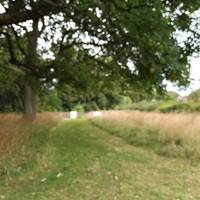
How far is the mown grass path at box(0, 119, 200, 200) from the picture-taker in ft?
25.7

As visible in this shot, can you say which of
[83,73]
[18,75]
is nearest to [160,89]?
[83,73]

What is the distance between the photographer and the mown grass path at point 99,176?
7.82m

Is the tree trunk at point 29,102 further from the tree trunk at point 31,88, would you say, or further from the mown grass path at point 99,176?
the mown grass path at point 99,176

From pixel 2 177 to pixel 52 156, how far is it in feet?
8.07

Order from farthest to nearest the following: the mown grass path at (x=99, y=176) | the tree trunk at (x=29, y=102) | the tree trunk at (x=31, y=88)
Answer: the tree trunk at (x=29, y=102), the tree trunk at (x=31, y=88), the mown grass path at (x=99, y=176)

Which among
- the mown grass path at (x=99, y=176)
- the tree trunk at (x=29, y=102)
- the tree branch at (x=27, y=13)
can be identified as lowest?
the mown grass path at (x=99, y=176)

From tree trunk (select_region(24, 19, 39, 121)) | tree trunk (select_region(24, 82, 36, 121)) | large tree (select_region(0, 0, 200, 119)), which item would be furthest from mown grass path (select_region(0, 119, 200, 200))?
tree trunk (select_region(24, 82, 36, 121))

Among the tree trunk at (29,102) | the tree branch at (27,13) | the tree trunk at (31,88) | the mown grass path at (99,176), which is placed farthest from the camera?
the tree trunk at (29,102)

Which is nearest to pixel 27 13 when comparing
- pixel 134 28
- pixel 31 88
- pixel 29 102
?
pixel 134 28

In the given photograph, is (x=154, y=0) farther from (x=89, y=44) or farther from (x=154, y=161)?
(x=89, y=44)

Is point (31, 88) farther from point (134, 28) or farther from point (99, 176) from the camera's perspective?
point (99, 176)

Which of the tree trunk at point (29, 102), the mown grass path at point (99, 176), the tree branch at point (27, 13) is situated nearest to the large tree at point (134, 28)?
the tree branch at point (27, 13)

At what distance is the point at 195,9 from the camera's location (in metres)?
13.1

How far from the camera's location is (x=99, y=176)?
922 centimetres
